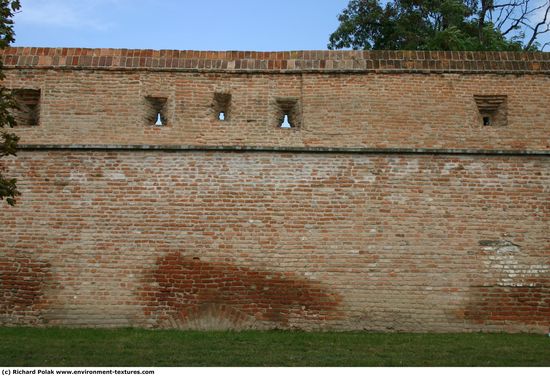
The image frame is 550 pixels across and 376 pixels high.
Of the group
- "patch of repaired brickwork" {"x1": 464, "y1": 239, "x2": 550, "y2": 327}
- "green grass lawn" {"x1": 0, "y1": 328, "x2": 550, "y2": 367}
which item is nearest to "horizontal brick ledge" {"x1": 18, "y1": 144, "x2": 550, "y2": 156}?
"patch of repaired brickwork" {"x1": 464, "y1": 239, "x2": 550, "y2": 327}

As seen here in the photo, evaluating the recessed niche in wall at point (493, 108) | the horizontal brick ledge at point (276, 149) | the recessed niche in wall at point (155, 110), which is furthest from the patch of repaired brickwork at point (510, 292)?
the recessed niche in wall at point (155, 110)

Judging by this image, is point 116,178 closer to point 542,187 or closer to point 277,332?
point 277,332

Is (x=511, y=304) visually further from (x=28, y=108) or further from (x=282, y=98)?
(x=28, y=108)

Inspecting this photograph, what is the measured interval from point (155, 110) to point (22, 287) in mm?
3338

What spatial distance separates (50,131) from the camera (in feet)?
32.1

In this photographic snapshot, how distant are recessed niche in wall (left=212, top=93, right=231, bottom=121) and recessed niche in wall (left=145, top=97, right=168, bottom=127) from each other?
797mm

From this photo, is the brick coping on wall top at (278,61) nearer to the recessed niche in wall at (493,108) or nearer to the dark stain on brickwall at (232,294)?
the recessed niche in wall at (493,108)

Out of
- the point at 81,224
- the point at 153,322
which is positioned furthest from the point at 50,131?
the point at 153,322

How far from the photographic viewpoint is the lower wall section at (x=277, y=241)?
9.31 m

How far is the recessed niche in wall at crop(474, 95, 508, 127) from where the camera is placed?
10016 mm

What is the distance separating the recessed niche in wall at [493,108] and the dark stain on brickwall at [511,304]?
8.32ft

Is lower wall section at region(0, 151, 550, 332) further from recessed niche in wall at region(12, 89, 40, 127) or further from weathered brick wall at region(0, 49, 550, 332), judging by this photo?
recessed niche in wall at region(12, 89, 40, 127)

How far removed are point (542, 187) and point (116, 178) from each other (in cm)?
650

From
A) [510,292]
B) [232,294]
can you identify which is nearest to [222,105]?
[232,294]
